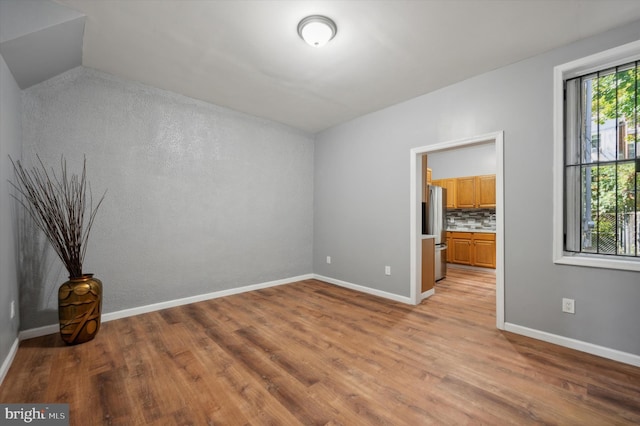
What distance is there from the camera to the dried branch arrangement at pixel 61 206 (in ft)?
8.07

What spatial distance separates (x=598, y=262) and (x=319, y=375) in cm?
251

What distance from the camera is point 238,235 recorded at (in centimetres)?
409

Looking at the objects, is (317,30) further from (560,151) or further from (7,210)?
(7,210)

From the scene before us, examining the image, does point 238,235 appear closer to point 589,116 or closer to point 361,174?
point 361,174

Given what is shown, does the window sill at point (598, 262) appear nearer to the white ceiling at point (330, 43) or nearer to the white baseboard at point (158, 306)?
the white ceiling at point (330, 43)

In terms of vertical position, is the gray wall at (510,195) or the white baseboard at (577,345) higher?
the gray wall at (510,195)

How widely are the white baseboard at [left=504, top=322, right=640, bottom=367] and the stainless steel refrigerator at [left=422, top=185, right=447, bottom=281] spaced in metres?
1.90

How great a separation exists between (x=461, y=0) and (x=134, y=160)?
11.8 feet

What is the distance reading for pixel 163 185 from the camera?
3.39m

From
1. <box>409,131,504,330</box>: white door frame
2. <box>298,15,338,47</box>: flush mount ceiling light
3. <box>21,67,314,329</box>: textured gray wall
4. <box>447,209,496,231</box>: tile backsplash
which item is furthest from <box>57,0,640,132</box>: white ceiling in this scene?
<box>447,209,496,231</box>: tile backsplash

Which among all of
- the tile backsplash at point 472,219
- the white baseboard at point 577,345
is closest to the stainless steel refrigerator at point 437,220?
the tile backsplash at point 472,219

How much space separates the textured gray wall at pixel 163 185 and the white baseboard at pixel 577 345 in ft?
10.8

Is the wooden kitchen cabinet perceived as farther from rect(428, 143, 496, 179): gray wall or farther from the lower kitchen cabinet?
rect(428, 143, 496, 179): gray wall

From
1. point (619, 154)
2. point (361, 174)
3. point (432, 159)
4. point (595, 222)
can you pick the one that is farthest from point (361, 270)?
point (432, 159)
